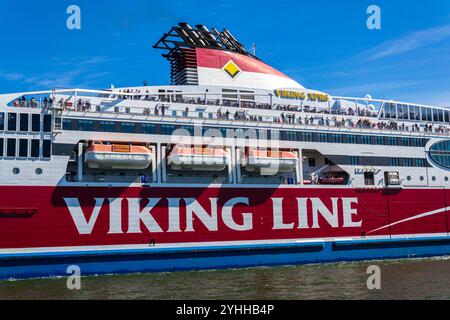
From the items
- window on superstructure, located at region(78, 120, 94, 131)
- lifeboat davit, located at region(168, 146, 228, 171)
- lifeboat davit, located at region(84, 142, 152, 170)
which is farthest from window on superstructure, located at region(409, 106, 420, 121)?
window on superstructure, located at region(78, 120, 94, 131)

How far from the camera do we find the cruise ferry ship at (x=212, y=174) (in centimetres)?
2061

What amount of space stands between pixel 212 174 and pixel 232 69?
785 centimetres

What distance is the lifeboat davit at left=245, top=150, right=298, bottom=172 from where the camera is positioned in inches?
960

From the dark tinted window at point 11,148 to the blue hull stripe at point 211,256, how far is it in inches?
161

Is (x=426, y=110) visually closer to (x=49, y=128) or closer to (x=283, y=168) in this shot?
(x=283, y=168)

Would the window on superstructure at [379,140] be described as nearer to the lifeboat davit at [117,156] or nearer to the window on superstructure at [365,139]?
the window on superstructure at [365,139]

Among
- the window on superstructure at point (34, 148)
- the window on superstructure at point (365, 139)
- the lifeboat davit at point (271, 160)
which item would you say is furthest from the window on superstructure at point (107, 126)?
the window on superstructure at point (365, 139)

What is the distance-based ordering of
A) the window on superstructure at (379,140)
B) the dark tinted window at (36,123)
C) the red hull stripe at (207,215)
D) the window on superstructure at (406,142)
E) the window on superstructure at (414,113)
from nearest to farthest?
the red hull stripe at (207,215)
the dark tinted window at (36,123)
the window on superstructure at (379,140)
the window on superstructure at (406,142)
the window on superstructure at (414,113)

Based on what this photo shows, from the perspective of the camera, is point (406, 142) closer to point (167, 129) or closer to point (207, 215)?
point (207, 215)

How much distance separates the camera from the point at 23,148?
20844 mm

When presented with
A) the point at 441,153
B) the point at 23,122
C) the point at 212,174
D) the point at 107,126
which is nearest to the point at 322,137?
the point at 212,174

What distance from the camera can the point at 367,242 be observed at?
83.5 ft

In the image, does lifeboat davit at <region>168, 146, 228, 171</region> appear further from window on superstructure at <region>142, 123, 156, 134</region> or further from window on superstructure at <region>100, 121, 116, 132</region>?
window on superstructure at <region>100, 121, 116, 132</region>

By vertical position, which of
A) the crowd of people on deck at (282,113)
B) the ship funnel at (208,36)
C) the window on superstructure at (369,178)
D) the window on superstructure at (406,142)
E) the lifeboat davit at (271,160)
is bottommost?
the window on superstructure at (369,178)
